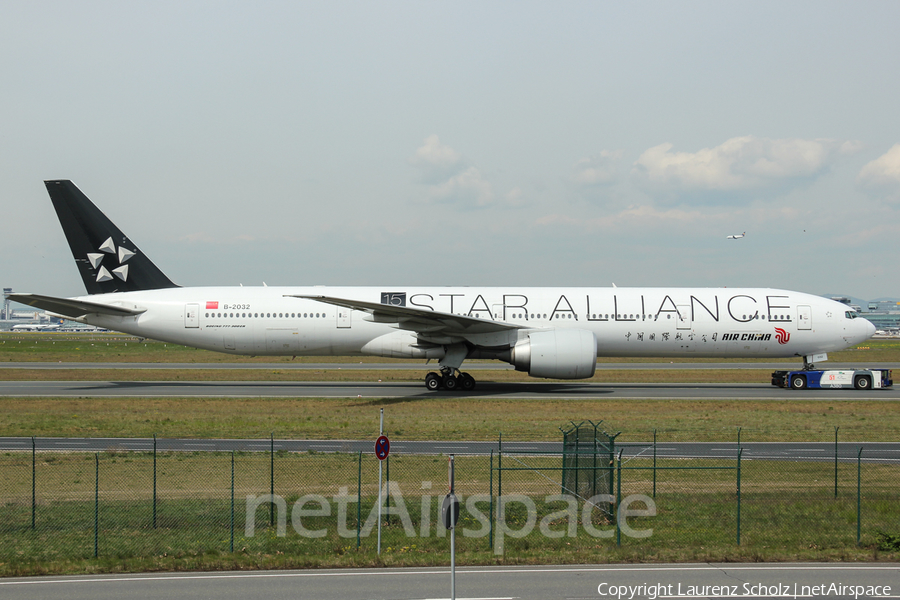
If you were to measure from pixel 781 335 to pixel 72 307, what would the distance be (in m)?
34.0

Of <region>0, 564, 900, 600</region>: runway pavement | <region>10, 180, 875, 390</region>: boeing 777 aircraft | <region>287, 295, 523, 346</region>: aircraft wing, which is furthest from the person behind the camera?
<region>10, 180, 875, 390</region>: boeing 777 aircraft

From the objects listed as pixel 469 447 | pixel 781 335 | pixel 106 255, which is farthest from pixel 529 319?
pixel 106 255

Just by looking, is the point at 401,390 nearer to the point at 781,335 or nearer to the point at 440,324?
the point at 440,324

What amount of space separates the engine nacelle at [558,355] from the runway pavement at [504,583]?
19.7 metres

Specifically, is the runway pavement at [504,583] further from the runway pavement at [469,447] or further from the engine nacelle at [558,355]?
the engine nacelle at [558,355]

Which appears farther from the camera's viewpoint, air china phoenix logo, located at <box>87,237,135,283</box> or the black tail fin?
air china phoenix logo, located at <box>87,237,135,283</box>

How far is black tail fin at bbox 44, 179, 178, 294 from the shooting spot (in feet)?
119

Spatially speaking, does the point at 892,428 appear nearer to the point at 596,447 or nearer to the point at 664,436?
the point at 664,436

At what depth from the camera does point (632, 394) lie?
3381cm

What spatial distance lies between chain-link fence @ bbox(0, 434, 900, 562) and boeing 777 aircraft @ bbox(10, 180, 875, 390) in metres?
15.3

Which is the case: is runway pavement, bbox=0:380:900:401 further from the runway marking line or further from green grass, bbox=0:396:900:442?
the runway marking line

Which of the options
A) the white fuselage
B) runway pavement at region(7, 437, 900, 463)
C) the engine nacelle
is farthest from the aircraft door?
the engine nacelle

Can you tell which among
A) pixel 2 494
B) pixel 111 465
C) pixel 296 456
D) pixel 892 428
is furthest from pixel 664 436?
pixel 2 494

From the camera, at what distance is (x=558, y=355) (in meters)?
31.5
